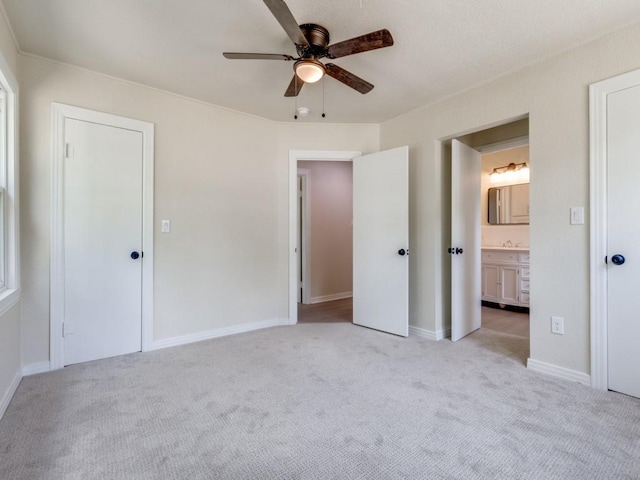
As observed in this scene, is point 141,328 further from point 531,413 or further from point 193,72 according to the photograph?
point 531,413

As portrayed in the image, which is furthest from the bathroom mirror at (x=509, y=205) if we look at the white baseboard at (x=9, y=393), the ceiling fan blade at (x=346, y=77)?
the white baseboard at (x=9, y=393)

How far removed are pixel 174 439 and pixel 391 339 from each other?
7.10 ft

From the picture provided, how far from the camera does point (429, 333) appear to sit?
3.26 meters

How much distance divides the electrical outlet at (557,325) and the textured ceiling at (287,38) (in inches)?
76.8

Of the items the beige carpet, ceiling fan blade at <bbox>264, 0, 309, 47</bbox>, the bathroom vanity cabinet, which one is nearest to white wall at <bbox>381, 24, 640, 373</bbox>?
the beige carpet

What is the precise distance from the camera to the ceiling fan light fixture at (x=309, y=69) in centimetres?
196

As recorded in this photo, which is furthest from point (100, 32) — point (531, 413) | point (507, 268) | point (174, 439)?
point (507, 268)

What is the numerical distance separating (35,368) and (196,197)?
183 cm

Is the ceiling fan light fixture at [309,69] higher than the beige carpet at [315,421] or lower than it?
higher

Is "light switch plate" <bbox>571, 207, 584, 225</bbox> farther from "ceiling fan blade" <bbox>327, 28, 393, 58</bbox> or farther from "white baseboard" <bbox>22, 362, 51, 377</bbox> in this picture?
"white baseboard" <bbox>22, 362, 51, 377</bbox>

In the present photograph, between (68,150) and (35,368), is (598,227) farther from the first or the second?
(35,368)

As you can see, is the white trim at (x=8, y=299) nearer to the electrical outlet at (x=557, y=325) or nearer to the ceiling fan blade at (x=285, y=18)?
the ceiling fan blade at (x=285, y=18)

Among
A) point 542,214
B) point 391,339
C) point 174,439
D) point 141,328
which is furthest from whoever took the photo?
point 391,339

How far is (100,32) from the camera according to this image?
2102mm
